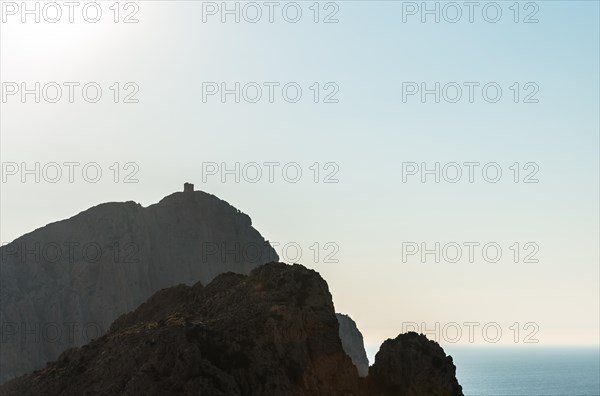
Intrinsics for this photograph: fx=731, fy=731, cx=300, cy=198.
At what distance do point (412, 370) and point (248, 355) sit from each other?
16.3 metres

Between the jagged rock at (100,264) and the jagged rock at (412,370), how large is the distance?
91.4 metres

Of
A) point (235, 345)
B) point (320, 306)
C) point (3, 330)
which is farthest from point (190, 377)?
point (3, 330)

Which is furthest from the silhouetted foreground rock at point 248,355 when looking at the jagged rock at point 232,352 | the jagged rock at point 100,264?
A: the jagged rock at point 100,264

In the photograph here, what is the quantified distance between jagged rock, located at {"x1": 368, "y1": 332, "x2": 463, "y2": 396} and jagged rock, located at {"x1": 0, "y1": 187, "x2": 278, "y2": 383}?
300ft

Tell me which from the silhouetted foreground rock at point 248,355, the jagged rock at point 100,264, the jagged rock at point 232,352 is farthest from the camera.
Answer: the jagged rock at point 100,264

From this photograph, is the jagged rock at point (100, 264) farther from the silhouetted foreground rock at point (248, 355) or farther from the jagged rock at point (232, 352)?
the jagged rock at point (232, 352)

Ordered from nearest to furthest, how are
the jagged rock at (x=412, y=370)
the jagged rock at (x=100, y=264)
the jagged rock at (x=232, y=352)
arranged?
the jagged rock at (x=232, y=352) → the jagged rock at (x=412, y=370) → the jagged rock at (x=100, y=264)

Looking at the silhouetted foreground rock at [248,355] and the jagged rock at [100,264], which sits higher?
the jagged rock at [100,264]

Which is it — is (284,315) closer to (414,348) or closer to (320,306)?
(320,306)

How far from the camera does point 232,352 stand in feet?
187

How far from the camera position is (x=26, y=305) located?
146 m

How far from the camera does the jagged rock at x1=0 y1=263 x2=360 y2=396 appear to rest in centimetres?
5419

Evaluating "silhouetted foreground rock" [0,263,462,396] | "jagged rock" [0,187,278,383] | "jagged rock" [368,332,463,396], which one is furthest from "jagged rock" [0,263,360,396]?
"jagged rock" [0,187,278,383]

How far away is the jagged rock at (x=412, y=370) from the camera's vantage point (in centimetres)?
6419
